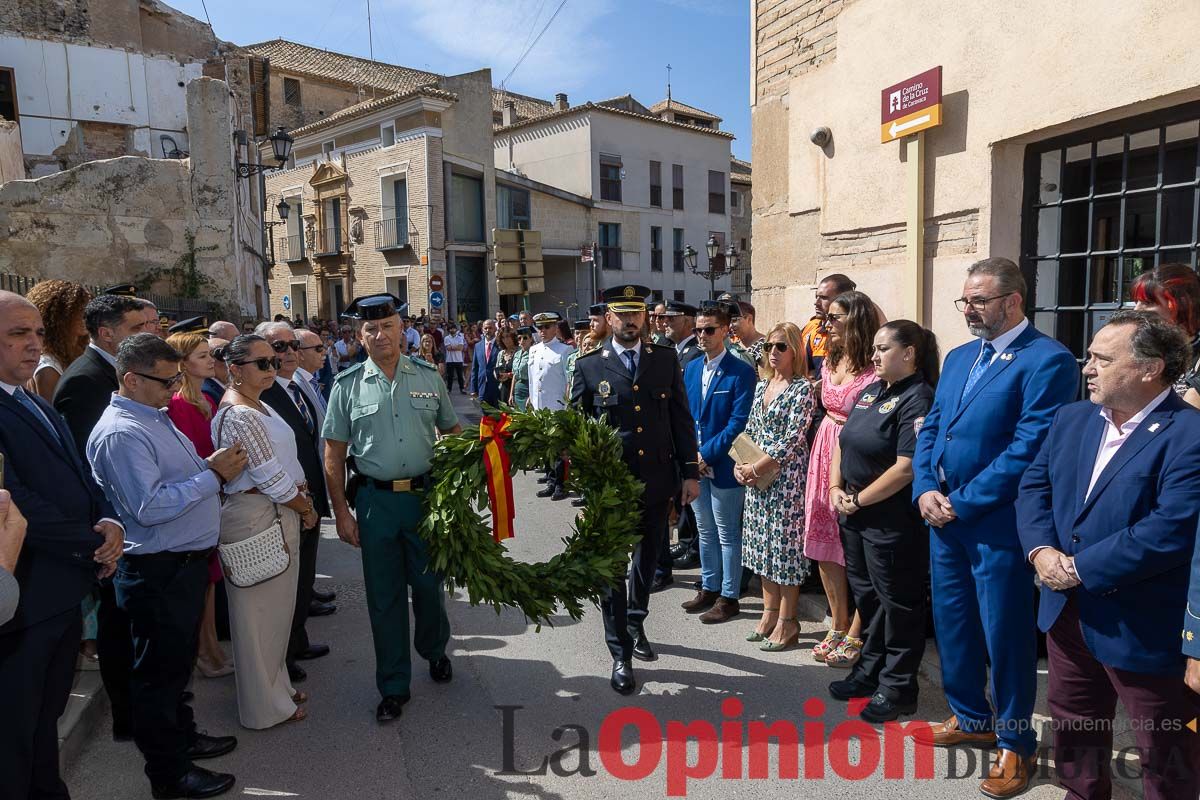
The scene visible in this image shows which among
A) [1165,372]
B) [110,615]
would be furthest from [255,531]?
[1165,372]

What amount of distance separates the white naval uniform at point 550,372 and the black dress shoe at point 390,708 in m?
5.18

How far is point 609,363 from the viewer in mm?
4664

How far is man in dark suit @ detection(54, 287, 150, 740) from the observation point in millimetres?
3658

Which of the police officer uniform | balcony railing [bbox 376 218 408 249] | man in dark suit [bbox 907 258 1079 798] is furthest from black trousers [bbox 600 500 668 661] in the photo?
balcony railing [bbox 376 218 408 249]

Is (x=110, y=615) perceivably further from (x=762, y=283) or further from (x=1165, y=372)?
(x=762, y=283)

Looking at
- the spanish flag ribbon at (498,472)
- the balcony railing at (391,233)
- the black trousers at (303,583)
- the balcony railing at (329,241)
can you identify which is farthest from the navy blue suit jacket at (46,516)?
the balcony railing at (329,241)

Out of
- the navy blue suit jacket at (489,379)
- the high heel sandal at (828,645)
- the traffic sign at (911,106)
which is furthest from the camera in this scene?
the navy blue suit jacket at (489,379)

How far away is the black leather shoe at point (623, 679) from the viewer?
432cm

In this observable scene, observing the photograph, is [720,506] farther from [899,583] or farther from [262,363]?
[262,363]

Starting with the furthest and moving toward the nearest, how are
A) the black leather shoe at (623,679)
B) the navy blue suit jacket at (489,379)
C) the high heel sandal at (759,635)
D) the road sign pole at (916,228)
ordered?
the navy blue suit jacket at (489,379), the road sign pole at (916,228), the high heel sandal at (759,635), the black leather shoe at (623,679)

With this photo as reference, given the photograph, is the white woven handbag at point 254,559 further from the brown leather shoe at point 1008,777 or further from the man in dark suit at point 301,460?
the brown leather shoe at point 1008,777

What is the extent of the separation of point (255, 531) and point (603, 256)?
30.2 metres

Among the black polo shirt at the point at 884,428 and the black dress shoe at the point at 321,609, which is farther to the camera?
the black dress shoe at the point at 321,609

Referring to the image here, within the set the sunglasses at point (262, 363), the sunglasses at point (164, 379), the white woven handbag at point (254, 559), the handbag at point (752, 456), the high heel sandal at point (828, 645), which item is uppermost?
the sunglasses at point (262, 363)
